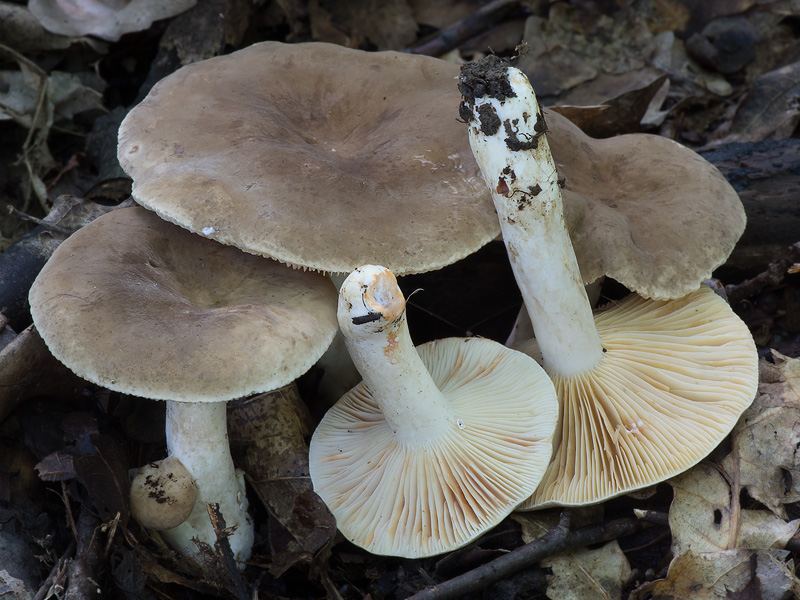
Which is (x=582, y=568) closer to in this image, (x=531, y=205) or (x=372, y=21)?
(x=531, y=205)

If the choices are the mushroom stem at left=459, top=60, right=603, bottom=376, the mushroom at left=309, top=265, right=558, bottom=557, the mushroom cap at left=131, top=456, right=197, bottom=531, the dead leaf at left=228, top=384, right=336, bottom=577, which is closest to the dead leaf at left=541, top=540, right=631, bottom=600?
the mushroom at left=309, top=265, right=558, bottom=557

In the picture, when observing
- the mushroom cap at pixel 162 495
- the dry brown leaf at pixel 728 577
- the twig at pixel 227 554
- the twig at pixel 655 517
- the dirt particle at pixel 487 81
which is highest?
the dirt particle at pixel 487 81

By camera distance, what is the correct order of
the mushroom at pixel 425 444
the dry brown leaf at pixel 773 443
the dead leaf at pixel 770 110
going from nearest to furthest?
the mushroom at pixel 425 444 → the dry brown leaf at pixel 773 443 → the dead leaf at pixel 770 110

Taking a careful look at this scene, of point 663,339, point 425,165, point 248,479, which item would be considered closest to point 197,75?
point 425,165

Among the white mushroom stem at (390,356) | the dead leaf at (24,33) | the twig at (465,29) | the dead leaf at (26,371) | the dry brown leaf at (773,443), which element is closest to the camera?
the white mushroom stem at (390,356)

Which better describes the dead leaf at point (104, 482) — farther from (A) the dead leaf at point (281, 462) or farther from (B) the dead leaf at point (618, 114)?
(B) the dead leaf at point (618, 114)

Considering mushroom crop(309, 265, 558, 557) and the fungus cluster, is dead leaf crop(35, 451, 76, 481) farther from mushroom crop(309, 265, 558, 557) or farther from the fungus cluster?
mushroom crop(309, 265, 558, 557)

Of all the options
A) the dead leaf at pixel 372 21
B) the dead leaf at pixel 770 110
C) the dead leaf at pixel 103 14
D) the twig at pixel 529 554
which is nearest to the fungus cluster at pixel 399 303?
the twig at pixel 529 554
